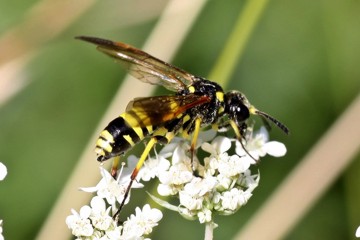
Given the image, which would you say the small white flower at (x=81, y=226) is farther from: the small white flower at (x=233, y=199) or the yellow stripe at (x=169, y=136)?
the small white flower at (x=233, y=199)

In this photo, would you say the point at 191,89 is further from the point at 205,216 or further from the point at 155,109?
the point at 205,216

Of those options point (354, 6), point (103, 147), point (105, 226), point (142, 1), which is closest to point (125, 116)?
point (103, 147)

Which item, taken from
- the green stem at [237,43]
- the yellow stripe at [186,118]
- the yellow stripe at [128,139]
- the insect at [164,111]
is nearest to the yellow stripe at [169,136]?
the insect at [164,111]

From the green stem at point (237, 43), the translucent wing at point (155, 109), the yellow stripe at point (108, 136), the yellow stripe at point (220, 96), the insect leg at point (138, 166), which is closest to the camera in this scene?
the translucent wing at point (155, 109)

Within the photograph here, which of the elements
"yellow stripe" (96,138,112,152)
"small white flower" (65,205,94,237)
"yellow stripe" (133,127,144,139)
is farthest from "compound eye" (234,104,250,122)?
"small white flower" (65,205,94,237)

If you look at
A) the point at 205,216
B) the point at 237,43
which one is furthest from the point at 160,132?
the point at 237,43

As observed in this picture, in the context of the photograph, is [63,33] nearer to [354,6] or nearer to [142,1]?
[142,1]
